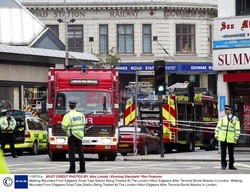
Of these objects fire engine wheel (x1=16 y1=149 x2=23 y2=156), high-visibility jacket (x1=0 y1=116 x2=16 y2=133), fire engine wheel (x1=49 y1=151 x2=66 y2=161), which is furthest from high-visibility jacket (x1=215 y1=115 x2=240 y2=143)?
fire engine wheel (x1=16 y1=149 x2=23 y2=156)

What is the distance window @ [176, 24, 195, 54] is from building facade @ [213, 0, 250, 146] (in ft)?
152

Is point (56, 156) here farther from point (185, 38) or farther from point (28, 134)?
point (185, 38)

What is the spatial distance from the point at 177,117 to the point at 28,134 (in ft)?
20.7

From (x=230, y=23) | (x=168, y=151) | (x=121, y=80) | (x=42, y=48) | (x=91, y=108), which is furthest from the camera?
(x=121, y=80)

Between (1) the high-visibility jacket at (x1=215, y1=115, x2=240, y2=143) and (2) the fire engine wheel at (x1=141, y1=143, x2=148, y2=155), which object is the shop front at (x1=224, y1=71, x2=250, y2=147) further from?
(1) the high-visibility jacket at (x1=215, y1=115, x2=240, y2=143)

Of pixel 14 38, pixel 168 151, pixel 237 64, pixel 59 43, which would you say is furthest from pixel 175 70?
pixel 237 64

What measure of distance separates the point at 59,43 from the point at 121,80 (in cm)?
2496

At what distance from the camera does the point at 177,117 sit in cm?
3572

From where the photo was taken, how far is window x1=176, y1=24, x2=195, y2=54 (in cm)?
7762

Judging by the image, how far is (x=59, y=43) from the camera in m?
51.0

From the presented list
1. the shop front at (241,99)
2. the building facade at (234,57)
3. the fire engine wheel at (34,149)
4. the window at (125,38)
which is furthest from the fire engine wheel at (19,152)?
the window at (125,38)

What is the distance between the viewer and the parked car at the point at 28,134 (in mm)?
33062

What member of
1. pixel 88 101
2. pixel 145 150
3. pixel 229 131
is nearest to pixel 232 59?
pixel 145 150

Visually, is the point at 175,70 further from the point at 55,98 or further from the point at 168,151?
the point at 55,98
